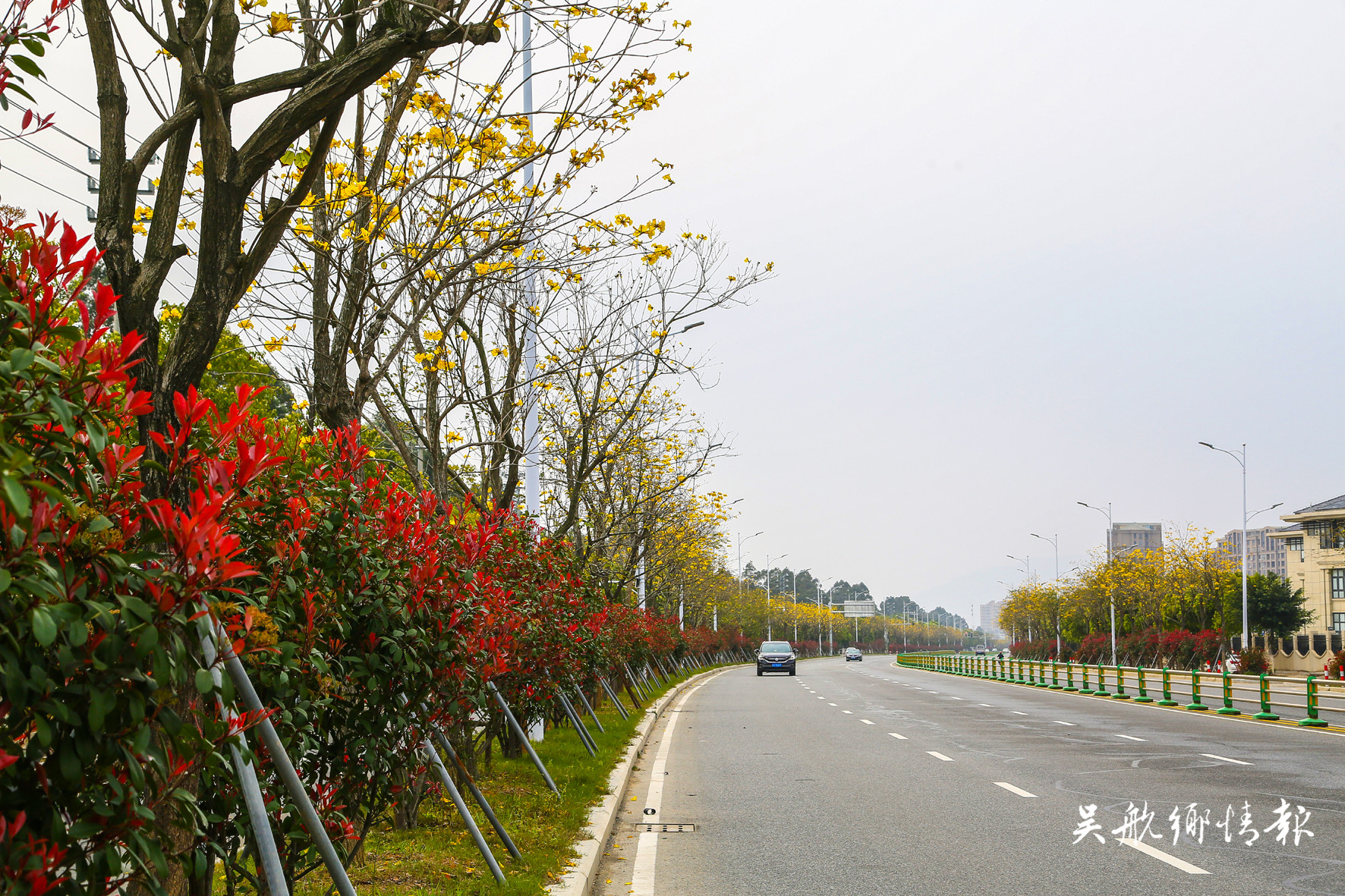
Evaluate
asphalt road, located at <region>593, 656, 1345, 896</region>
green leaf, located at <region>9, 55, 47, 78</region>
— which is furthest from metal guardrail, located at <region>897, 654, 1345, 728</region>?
green leaf, located at <region>9, 55, 47, 78</region>

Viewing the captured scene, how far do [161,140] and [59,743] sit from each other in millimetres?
3727

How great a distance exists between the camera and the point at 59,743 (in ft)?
8.32

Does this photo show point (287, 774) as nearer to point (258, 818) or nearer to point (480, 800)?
point (258, 818)

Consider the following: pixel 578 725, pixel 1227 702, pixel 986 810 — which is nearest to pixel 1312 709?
pixel 1227 702

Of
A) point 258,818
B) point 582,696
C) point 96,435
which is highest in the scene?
point 96,435

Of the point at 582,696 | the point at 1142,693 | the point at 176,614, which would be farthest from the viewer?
the point at 1142,693

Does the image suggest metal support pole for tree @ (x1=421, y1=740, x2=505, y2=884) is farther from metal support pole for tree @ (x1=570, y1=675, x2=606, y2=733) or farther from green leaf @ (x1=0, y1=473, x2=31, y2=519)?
metal support pole for tree @ (x1=570, y1=675, x2=606, y2=733)

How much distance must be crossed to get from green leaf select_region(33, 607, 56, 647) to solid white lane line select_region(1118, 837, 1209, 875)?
7881 millimetres

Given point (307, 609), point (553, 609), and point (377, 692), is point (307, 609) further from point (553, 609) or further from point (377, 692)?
point (553, 609)

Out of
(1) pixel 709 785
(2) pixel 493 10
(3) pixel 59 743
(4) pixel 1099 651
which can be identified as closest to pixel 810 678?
(4) pixel 1099 651

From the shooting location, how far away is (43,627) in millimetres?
2193

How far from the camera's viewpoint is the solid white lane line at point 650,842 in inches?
309

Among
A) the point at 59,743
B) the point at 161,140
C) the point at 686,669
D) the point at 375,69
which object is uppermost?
the point at 375,69

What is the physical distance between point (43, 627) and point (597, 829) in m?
7.70
